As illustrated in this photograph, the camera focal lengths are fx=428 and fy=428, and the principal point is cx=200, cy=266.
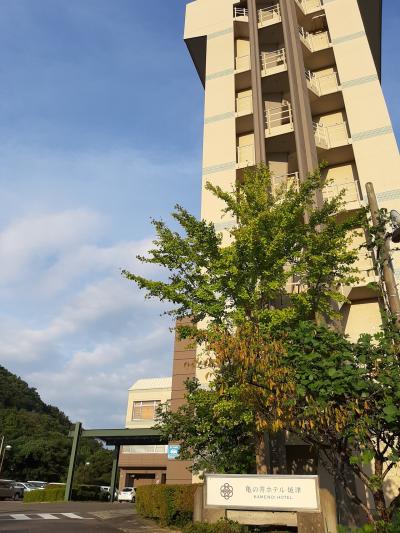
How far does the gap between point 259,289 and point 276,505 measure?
6291 millimetres

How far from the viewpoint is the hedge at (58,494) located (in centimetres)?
2744

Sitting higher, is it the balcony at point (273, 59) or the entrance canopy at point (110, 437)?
the balcony at point (273, 59)

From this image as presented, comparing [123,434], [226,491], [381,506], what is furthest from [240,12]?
[123,434]

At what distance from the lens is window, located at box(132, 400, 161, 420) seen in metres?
53.3

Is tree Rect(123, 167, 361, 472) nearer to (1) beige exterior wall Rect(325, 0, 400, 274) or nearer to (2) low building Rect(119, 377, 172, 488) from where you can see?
(1) beige exterior wall Rect(325, 0, 400, 274)

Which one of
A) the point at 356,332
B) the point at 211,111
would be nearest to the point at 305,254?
the point at 356,332

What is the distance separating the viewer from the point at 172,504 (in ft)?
52.7

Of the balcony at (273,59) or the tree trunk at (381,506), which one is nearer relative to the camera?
the tree trunk at (381,506)

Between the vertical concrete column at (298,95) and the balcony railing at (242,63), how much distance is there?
3.09 m

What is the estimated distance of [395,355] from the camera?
27.6ft

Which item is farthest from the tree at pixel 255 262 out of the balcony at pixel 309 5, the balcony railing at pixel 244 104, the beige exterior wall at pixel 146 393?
the beige exterior wall at pixel 146 393

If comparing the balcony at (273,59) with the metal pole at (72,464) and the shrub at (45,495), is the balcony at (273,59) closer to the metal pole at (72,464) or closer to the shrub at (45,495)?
the metal pole at (72,464)

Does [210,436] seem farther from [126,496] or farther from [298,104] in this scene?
[126,496]

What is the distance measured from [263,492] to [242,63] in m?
26.1
